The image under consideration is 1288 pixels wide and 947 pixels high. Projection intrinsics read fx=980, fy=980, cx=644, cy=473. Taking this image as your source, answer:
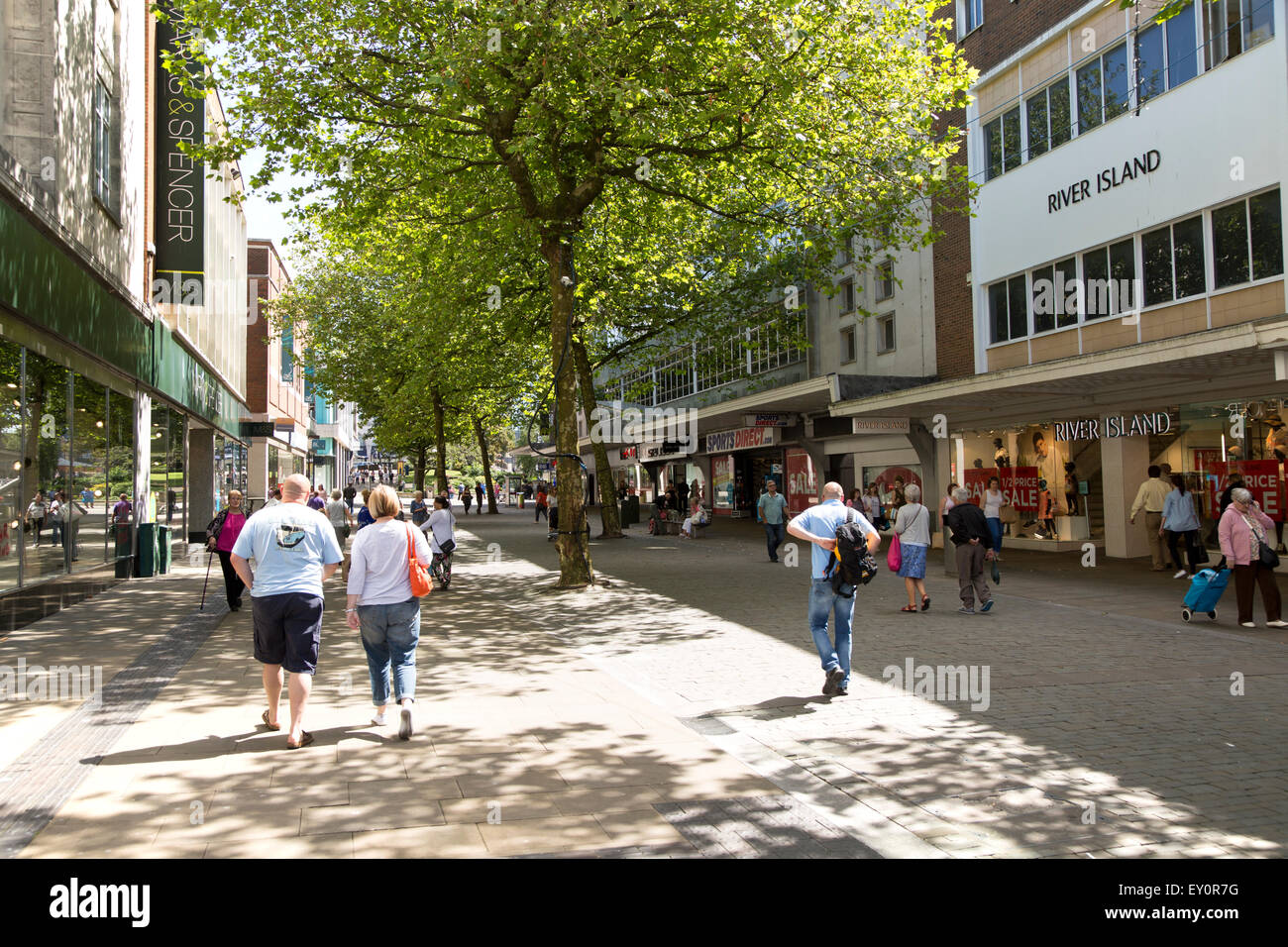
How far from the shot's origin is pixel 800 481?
33.3 m

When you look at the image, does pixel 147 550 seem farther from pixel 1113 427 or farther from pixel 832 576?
pixel 1113 427

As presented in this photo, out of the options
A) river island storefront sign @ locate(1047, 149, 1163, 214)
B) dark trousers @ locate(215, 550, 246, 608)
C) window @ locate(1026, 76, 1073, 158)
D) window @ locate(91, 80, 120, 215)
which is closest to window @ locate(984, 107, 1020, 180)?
window @ locate(1026, 76, 1073, 158)

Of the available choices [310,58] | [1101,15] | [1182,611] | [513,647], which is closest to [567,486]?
[513,647]

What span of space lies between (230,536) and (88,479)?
4.28 meters

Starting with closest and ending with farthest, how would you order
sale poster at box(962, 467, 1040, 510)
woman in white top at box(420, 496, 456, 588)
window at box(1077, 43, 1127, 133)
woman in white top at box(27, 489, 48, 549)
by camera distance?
woman in white top at box(27, 489, 48, 549), woman in white top at box(420, 496, 456, 588), window at box(1077, 43, 1127, 133), sale poster at box(962, 467, 1040, 510)

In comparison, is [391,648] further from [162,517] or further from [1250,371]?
[162,517]

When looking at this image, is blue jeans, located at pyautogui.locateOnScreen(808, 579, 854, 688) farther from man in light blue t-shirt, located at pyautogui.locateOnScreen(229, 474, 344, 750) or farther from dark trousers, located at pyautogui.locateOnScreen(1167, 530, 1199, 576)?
dark trousers, located at pyautogui.locateOnScreen(1167, 530, 1199, 576)

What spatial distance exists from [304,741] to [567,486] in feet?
30.7

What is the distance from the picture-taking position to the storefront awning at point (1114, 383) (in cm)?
1222

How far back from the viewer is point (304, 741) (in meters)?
5.95

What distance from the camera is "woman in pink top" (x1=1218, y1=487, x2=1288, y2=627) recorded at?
10188mm

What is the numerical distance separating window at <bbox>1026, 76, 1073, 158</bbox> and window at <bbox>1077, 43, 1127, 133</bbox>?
43cm

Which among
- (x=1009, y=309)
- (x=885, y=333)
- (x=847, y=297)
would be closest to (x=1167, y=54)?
(x=1009, y=309)

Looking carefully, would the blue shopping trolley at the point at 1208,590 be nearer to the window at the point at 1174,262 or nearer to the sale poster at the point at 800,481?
the window at the point at 1174,262
